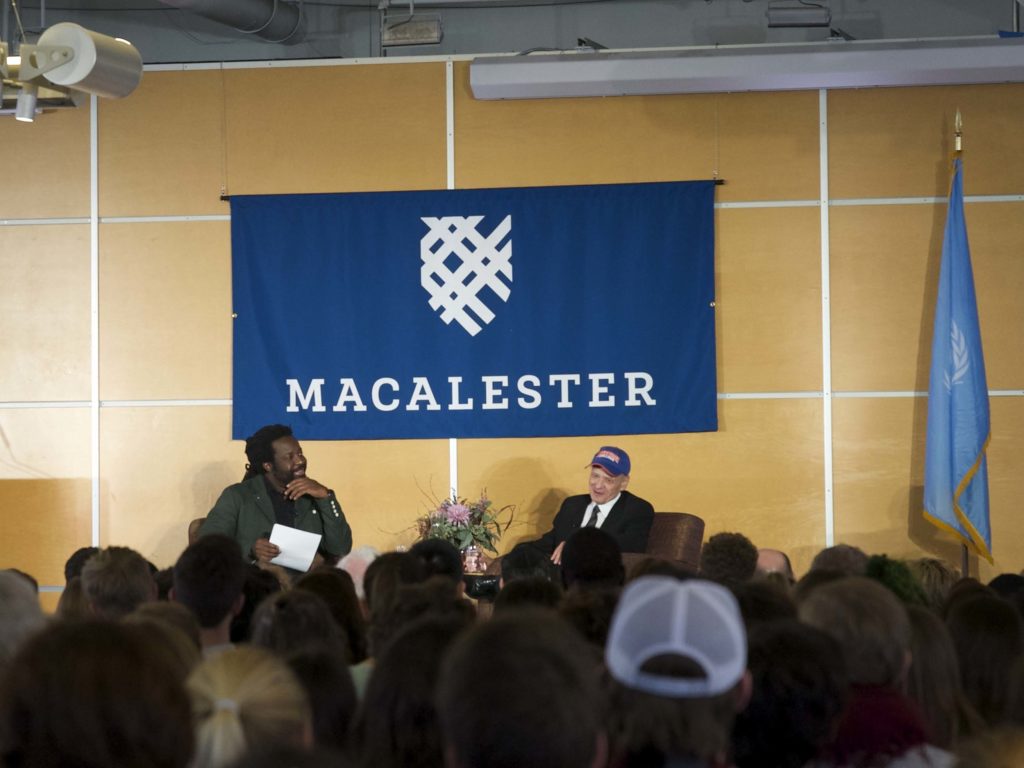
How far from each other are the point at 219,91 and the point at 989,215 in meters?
4.48

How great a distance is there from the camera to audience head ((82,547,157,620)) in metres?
3.68

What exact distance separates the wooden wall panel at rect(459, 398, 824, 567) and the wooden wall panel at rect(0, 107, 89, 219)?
313 cm

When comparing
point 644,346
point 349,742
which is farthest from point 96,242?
point 349,742

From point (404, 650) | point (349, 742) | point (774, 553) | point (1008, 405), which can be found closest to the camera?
point (404, 650)

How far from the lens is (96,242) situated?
25.2ft

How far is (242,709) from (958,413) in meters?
5.94

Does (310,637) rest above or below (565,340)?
below

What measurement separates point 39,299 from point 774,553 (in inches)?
183

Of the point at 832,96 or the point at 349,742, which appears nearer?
the point at 349,742

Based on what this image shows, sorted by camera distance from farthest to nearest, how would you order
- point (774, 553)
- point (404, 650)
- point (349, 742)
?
point (774, 553), point (349, 742), point (404, 650)

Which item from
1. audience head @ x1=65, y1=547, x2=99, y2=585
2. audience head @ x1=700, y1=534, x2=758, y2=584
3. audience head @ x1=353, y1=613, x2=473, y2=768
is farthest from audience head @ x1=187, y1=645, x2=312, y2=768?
audience head @ x1=65, y1=547, x2=99, y2=585

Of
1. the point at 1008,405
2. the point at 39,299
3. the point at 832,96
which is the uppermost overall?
the point at 832,96

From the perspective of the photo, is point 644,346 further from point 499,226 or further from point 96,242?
point 96,242

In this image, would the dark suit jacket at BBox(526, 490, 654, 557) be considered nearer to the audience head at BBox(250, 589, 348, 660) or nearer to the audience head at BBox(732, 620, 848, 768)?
the audience head at BBox(250, 589, 348, 660)
